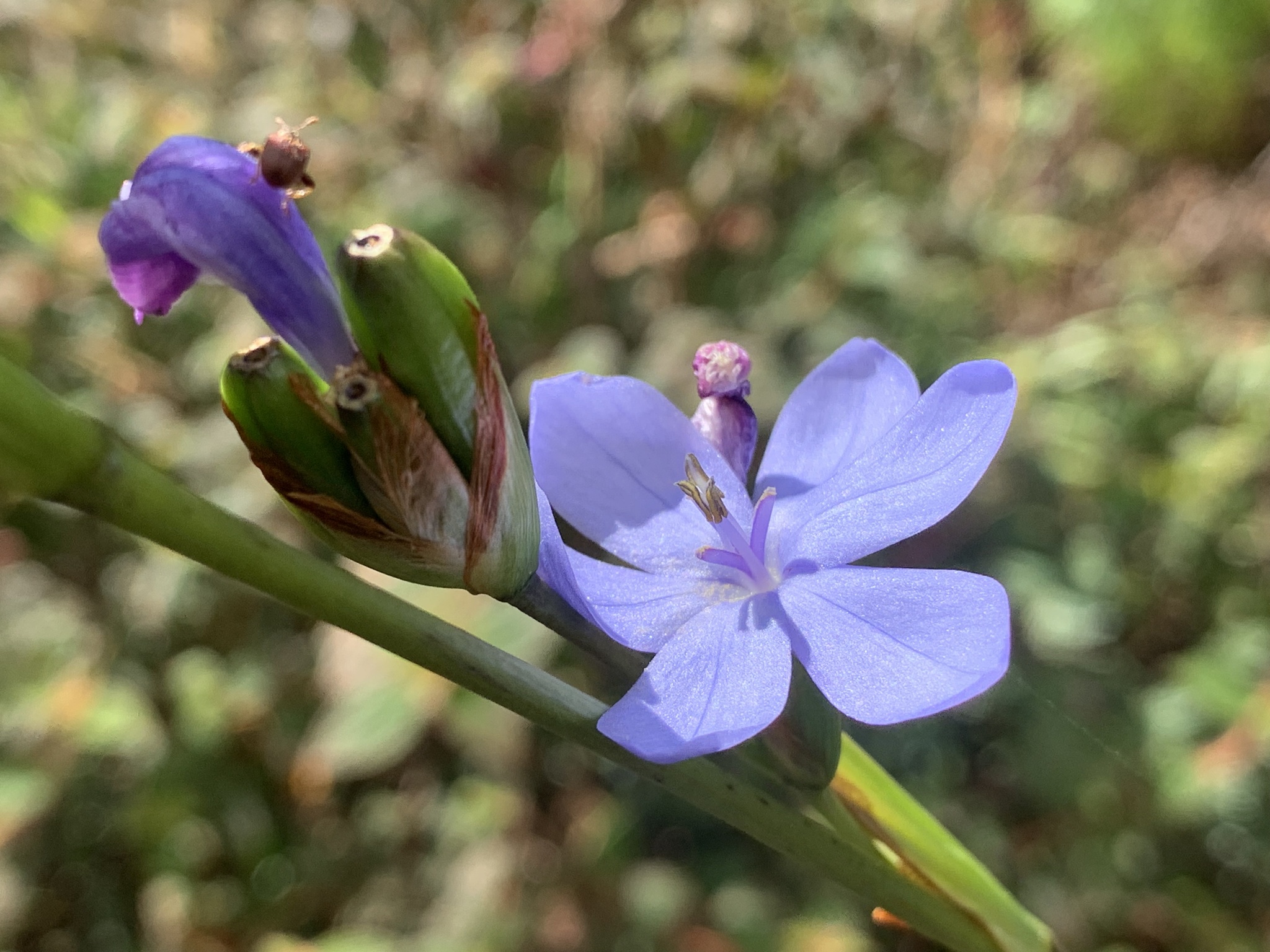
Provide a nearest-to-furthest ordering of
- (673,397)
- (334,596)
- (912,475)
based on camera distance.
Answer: (334,596), (912,475), (673,397)

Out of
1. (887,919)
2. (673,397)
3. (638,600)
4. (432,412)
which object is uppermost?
(432,412)

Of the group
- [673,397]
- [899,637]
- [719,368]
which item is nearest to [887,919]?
[899,637]

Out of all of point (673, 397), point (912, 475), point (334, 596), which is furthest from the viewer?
point (673, 397)

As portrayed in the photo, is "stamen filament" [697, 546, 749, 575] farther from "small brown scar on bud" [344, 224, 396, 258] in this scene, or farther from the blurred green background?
the blurred green background

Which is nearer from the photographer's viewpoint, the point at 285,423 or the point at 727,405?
the point at 285,423

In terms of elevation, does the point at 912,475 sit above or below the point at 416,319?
below

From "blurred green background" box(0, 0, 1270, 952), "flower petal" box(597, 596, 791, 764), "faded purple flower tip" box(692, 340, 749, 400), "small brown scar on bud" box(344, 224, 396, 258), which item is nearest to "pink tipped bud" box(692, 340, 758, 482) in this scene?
→ "faded purple flower tip" box(692, 340, 749, 400)

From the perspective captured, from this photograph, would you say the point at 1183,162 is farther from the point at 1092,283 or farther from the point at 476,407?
the point at 476,407

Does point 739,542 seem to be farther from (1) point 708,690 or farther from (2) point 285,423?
(2) point 285,423

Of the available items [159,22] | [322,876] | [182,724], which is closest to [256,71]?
[159,22]
